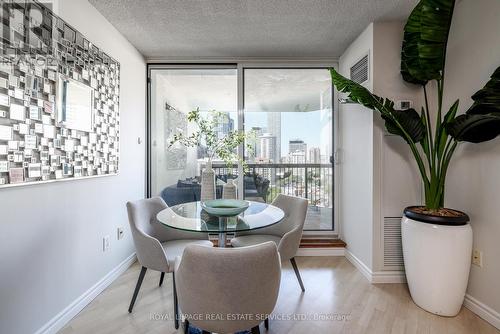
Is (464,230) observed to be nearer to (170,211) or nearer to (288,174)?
(288,174)

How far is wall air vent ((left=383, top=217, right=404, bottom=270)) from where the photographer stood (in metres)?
2.48

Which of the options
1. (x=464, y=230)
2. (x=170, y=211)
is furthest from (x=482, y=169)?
(x=170, y=211)

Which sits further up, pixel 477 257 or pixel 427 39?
pixel 427 39

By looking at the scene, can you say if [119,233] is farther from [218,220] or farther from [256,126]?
[256,126]

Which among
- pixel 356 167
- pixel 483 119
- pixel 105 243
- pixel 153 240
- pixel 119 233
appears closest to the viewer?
pixel 483 119

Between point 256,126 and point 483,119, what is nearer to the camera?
point 483,119

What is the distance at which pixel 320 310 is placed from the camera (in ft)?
6.68

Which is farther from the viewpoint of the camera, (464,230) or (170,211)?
(170,211)

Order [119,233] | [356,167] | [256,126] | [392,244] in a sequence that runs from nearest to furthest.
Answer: [392,244] → [119,233] → [356,167] → [256,126]

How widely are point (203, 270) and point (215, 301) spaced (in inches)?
6.4

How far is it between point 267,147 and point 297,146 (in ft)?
1.30

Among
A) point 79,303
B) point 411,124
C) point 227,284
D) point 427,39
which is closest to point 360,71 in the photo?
point 427,39

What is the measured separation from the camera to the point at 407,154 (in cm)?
245

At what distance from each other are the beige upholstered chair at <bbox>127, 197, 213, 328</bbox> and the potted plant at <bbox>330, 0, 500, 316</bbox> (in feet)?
5.45
